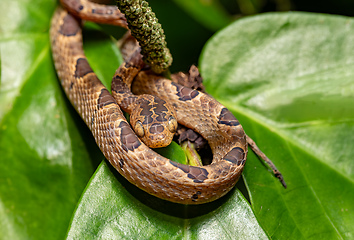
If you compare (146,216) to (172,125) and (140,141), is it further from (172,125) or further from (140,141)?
(172,125)

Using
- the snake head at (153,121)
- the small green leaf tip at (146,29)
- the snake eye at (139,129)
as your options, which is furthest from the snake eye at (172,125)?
the small green leaf tip at (146,29)

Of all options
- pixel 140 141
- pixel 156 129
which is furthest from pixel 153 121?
pixel 140 141

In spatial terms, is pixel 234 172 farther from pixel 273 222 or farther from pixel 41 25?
pixel 41 25

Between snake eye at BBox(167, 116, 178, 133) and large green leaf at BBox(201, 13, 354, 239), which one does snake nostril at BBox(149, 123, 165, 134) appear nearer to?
snake eye at BBox(167, 116, 178, 133)

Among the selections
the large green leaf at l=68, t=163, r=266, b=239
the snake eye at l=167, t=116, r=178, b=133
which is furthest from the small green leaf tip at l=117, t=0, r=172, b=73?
the large green leaf at l=68, t=163, r=266, b=239

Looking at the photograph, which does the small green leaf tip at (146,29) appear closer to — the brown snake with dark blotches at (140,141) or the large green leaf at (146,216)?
the brown snake with dark blotches at (140,141)

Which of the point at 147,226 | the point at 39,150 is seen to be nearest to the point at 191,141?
the point at 147,226
